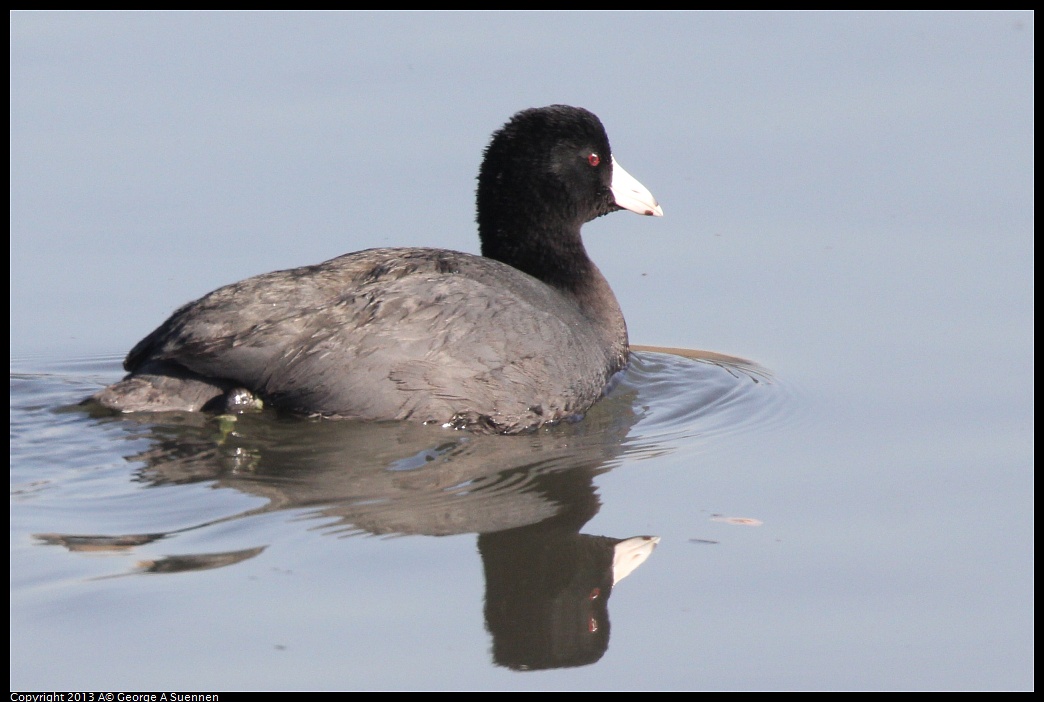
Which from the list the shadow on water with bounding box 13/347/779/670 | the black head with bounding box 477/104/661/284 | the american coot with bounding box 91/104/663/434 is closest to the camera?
the shadow on water with bounding box 13/347/779/670

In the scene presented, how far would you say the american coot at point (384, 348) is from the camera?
621cm

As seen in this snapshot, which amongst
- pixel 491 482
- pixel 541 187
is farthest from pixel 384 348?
pixel 541 187

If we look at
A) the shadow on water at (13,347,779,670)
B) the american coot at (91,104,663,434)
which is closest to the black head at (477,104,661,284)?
the american coot at (91,104,663,434)

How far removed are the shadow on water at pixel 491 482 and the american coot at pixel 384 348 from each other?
0.34 feet

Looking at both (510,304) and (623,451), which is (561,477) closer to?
(623,451)

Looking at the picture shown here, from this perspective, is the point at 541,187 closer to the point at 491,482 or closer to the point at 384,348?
the point at 384,348

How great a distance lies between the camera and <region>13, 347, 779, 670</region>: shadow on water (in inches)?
192

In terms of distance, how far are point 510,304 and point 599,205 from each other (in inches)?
54.5

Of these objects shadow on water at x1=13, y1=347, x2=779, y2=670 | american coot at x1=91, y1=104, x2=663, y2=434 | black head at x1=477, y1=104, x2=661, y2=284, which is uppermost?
black head at x1=477, y1=104, x2=661, y2=284

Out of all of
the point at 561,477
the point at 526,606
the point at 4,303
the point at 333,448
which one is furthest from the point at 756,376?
the point at 4,303

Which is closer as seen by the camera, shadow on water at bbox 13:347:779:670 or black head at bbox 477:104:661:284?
shadow on water at bbox 13:347:779:670

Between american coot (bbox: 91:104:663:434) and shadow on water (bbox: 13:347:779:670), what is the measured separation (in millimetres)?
103

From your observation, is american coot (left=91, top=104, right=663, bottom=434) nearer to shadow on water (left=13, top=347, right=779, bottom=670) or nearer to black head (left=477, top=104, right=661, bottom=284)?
shadow on water (left=13, top=347, right=779, bottom=670)

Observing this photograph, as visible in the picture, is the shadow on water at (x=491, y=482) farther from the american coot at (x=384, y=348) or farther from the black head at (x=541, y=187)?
the black head at (x=541, y=187)
